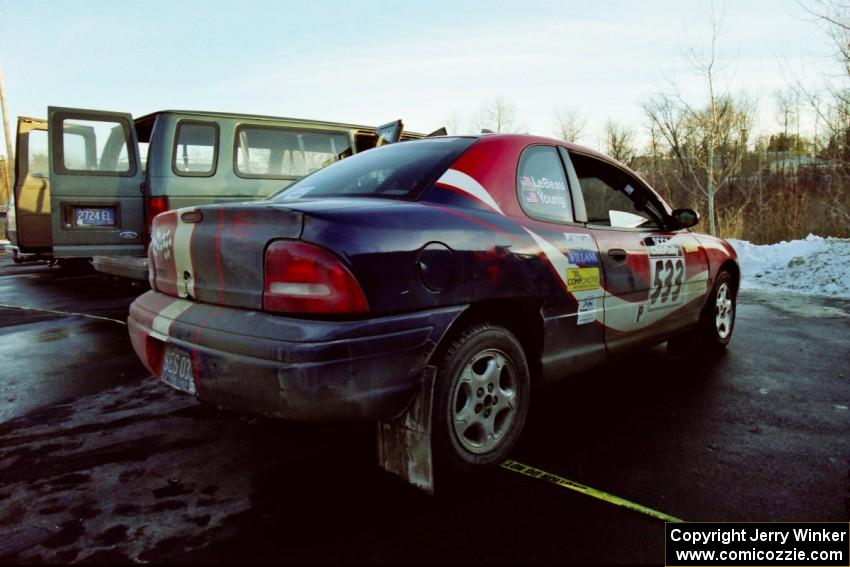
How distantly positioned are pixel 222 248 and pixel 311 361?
2.35 ft

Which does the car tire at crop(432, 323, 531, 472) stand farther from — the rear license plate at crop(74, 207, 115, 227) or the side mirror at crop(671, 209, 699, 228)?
the rear license plate at crop(74, 207, 115, 227)

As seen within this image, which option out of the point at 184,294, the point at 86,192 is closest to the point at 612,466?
the point at 184,294

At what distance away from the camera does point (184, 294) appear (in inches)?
101

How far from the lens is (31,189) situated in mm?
8680

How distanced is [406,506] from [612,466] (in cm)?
99

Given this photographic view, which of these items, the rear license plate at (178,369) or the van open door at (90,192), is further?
the van open door at (90,192)

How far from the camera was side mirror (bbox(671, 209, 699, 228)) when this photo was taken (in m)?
3.88

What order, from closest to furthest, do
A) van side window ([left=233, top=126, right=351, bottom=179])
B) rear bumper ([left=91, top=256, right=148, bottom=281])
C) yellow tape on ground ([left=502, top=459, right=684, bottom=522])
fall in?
1. yellow tape on ground ([left=502, top=459, right=684, bottom=522])
2. rear bumper ([left=91, top=256, right=148, bottom=281])
3. van side window ([left=233, top=126, right=351, bottom=179])

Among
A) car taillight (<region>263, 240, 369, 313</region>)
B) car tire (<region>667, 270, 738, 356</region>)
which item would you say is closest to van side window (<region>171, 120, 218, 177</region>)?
car taillight (<region>263, 240, 369, 313</region>)

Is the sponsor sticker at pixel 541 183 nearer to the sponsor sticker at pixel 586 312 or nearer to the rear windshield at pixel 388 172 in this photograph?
the rear windshield at pixel 388 172

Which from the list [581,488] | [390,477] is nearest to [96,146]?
[390,477]
